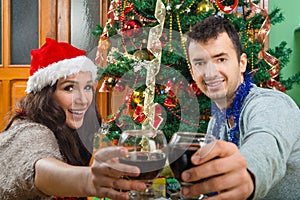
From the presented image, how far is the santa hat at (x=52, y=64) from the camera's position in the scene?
1.70 metres

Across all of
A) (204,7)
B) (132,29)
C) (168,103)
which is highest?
(204,7)

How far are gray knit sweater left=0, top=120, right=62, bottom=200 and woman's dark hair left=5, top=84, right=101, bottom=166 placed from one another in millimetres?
144

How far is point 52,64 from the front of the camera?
5.88ft

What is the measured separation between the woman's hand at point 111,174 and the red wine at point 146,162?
12mm

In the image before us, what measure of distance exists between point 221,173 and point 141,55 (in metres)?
2.01

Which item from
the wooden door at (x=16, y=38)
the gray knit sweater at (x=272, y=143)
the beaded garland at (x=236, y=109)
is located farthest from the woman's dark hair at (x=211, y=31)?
the wooden door at (x=16, y=38)

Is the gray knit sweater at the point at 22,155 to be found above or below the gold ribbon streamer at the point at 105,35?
below

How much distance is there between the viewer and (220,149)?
764 millimetres

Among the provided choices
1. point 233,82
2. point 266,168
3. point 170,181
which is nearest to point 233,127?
point 233,82

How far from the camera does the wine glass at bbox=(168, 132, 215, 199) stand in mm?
797

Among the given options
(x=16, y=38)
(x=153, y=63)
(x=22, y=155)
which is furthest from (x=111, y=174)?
(x=16, y=38)

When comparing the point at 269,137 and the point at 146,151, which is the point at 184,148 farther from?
the point at 269,137

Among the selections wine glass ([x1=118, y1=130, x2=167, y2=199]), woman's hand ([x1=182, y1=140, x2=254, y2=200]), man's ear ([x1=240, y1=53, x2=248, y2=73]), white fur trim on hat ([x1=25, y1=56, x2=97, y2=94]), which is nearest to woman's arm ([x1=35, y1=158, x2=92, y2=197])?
wine glass ([x1=118, y1=130, x2=167, y2=199])

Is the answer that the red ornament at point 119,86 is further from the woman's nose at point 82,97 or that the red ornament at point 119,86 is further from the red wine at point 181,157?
the red wine at point 181,157
